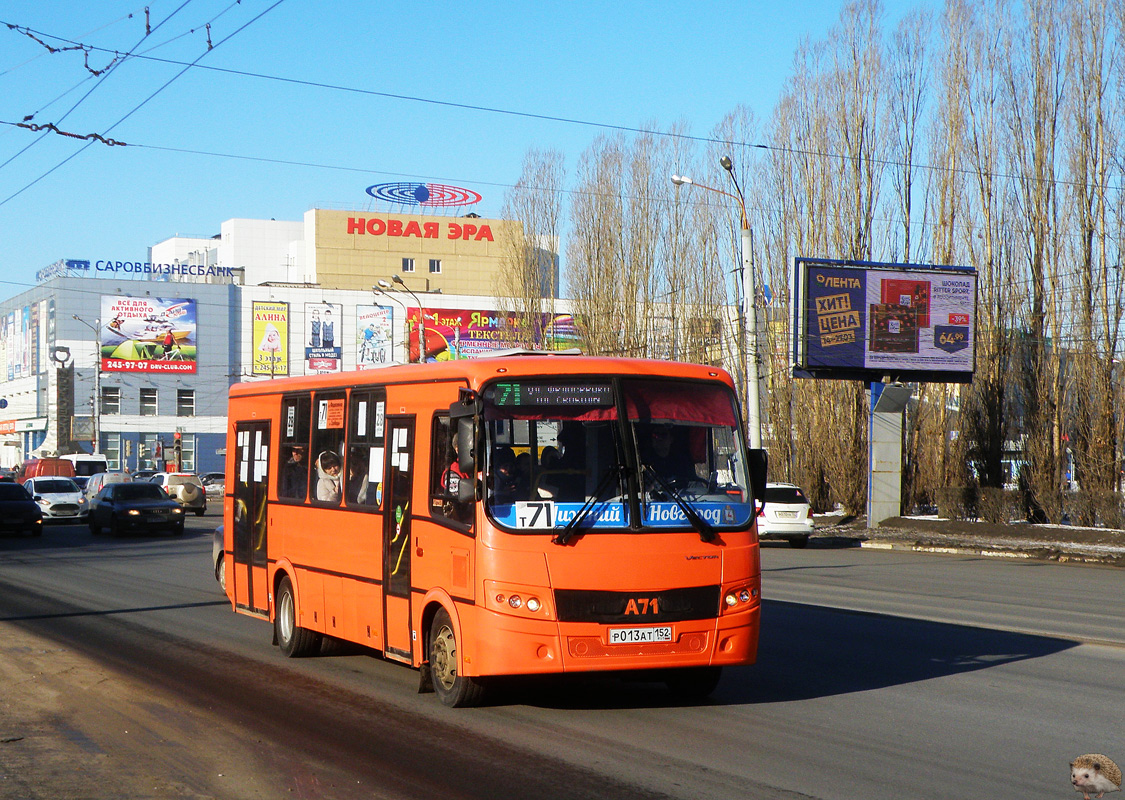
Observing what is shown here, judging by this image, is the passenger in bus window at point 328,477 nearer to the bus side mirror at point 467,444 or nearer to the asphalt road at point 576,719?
the asphalt road at point 576,719

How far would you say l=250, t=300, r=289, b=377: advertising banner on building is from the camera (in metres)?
88.6

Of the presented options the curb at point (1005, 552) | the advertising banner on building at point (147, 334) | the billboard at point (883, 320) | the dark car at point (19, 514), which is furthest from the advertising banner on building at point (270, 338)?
the curb at point (1005, 552)

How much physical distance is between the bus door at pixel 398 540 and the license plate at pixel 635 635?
185 cm

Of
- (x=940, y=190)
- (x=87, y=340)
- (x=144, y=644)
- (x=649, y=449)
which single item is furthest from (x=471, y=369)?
(x=87, y=340)

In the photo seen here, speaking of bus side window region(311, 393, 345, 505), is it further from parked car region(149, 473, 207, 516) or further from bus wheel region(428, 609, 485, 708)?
parked car region(149, 473, 207, 516)

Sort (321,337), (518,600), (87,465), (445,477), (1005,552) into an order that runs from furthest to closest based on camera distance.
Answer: (321,337), (87,465), (1005,552), (445,477), (518,600)

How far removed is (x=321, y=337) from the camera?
90.9m

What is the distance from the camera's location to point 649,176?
52.6m

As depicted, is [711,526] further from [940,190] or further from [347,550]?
[940,190]

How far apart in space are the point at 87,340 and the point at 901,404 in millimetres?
64322

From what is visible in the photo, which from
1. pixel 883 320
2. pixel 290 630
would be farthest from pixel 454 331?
pixel 290 630

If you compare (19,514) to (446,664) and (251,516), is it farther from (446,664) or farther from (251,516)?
(446,664)

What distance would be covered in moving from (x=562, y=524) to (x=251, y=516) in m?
5.59

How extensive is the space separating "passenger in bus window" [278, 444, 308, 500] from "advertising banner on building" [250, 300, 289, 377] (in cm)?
7740
